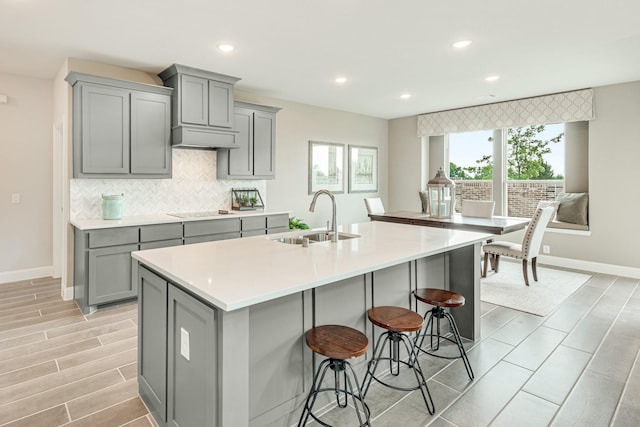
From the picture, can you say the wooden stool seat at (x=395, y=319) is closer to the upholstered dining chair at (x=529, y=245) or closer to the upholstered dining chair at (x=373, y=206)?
the upholstered dining chair at (x=529, y=245)

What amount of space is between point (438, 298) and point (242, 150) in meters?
3.51

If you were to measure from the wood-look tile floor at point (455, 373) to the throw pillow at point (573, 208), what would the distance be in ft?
6.50

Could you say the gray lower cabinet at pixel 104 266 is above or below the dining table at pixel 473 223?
below

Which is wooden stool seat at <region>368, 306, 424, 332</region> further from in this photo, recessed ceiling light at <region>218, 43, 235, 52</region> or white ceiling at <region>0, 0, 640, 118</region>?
recessed ceiling light at <region>218, 43, 235, 52</region>

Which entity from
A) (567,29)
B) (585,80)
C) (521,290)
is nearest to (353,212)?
(521,290)

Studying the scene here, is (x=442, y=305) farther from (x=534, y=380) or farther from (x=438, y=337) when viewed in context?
(x=534, y=380)

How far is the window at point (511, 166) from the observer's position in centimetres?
584

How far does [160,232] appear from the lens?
13.1 ft

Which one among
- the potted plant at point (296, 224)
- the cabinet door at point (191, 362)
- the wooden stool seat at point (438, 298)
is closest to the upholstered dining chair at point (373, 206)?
the potted plant at point (296, 224)

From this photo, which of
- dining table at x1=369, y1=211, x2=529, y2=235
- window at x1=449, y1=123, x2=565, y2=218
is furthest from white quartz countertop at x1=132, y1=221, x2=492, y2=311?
window at x1=449, y1=123, x2=565, y2=218

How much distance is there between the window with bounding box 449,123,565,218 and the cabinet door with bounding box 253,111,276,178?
3.74 metres

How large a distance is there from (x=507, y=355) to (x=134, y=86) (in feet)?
14.4

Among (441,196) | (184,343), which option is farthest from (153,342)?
(441,196)

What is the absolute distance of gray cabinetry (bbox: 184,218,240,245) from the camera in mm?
4219
